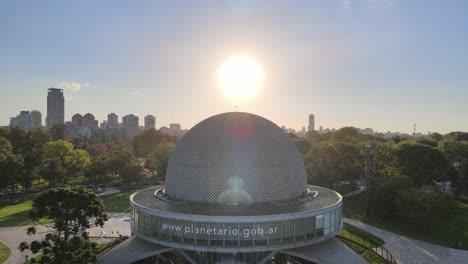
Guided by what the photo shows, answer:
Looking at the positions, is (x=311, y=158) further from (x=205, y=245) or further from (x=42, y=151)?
(x=42, y=151)

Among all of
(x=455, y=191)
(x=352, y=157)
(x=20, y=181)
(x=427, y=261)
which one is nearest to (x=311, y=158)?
(x=352, y=157)

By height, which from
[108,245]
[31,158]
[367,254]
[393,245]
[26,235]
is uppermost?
[31,158]

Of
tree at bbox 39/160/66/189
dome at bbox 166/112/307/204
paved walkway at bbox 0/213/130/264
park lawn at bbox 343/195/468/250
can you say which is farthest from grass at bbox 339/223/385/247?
tree at bbox 39/160/66/189

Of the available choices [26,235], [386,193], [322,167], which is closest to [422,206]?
[386,193]

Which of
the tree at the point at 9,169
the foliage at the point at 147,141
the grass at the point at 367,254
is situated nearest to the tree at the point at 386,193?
the grass at the point at 367,254

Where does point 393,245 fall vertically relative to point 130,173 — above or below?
below

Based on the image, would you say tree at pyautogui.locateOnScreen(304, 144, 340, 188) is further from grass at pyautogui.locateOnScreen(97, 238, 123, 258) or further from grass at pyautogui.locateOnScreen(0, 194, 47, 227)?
grass at pyautogui.locateOnScreen(0, 194, 47, 227)

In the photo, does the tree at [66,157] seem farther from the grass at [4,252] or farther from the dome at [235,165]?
the dome at [235,165]

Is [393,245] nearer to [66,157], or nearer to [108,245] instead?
[108,245]
